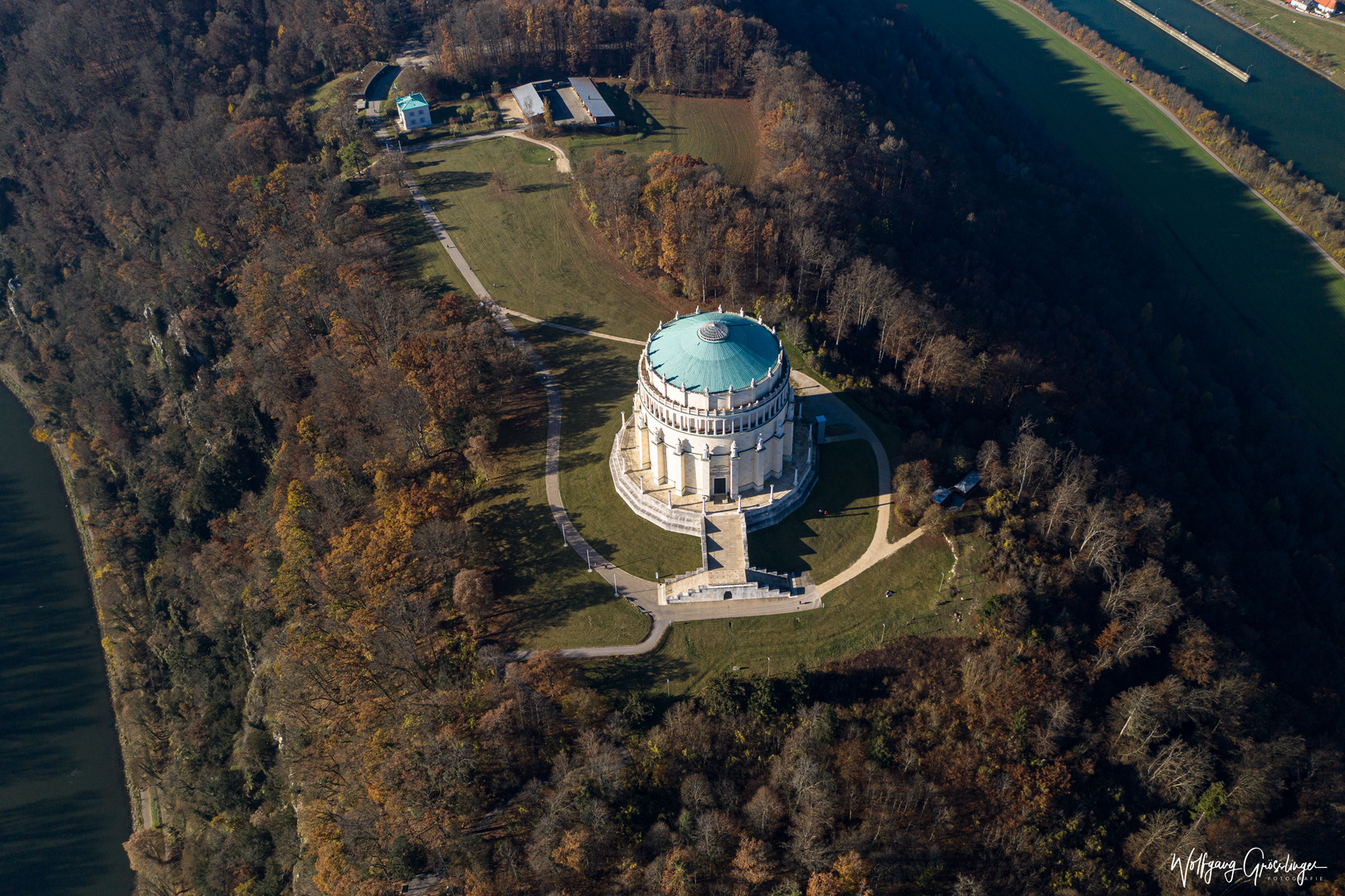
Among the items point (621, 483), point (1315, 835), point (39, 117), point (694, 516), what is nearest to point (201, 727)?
point (621, 483)

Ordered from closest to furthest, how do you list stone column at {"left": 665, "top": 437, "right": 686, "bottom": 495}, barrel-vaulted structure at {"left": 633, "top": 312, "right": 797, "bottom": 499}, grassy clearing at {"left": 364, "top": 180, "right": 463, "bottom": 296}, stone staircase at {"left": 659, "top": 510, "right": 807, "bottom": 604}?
stone staircase at {"left": 659, "top": 510, "right": 807, "bottom": 604}
barrel-vaulted structure at {"left": 633, "top": 312, "right": 797, "bottom": 499}
stone column at {"left": 665, "top": 437, "right": 686, "bottom": 495}
grassy clearing at {"left": 364, "top": 180, "right": 463, "bottom": 296}

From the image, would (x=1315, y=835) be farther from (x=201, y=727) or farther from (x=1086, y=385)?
(x=201, y=727)

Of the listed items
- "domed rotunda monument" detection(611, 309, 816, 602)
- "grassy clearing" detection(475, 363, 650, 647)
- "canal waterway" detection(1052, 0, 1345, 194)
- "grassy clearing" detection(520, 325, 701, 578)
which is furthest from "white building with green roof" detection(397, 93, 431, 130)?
"canal waterway" detection(1052, 0, 1345, 194)

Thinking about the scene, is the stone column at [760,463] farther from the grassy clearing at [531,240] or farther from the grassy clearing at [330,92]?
the grassy clearing at [330,92]

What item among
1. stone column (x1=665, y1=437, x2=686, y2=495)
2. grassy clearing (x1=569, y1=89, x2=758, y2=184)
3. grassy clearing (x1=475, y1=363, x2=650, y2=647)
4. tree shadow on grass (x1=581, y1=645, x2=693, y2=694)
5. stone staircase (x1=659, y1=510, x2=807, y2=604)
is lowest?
tree shadow on grass (x1=581, y1=645, x2=693, y2=694)

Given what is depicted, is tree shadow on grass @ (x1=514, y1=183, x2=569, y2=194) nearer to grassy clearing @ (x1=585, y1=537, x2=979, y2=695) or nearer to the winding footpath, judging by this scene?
the winding footpath

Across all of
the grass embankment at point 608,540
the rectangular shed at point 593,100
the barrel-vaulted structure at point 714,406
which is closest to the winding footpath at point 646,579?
the grass embankment at point 608,540
